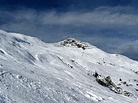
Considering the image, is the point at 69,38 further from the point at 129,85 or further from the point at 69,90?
the point at 69,90

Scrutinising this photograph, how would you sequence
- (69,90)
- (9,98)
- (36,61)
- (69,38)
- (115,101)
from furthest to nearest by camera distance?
1. (69,38)
2. (36,61)
3. (115,101)
4. (69,90)
5. (9,98)

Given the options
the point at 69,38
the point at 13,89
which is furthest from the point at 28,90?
the point at 69,38

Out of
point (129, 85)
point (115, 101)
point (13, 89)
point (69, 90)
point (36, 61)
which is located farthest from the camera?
point (129, 85)


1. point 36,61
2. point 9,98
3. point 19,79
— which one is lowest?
point 9,98

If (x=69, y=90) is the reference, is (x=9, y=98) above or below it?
below

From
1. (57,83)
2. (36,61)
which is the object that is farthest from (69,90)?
(36,61)

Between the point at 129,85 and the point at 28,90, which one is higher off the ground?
the point at 129,85

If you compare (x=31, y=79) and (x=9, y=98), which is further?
(x=31, y=79)

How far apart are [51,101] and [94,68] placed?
3351 cm

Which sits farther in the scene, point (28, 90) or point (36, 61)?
point (36, 61)

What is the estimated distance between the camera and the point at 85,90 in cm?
2594

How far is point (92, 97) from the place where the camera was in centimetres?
2453

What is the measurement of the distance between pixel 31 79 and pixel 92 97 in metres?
6.25

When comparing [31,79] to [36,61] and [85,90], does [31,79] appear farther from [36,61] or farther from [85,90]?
[36,61]
